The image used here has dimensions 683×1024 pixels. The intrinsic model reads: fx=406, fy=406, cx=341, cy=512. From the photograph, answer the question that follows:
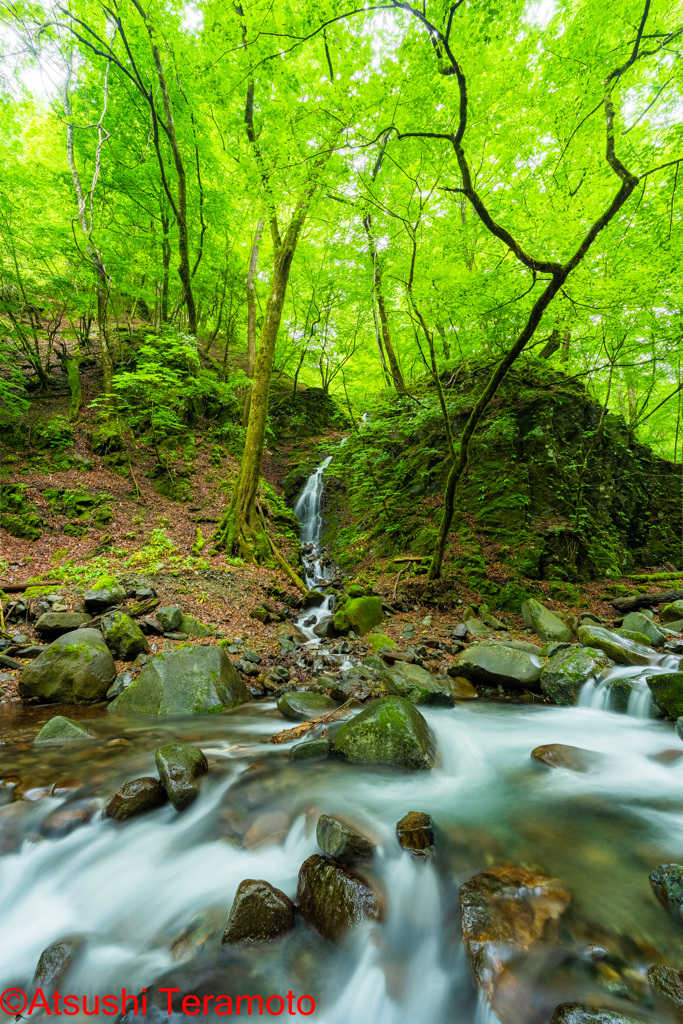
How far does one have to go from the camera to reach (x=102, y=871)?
9.39 ft

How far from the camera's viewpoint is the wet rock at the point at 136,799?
314 cm

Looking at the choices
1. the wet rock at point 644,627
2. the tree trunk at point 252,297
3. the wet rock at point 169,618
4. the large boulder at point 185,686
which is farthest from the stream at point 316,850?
the tree trunk at point 252,297

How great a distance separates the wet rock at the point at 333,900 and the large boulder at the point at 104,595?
4.93 meters

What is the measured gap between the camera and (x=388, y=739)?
3.90 metres

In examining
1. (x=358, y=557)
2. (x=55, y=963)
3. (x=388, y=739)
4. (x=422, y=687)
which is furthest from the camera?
(x=358, y=557)

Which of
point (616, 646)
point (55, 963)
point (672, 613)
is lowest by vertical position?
point (55, 963)

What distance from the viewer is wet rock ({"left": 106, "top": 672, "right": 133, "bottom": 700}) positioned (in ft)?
16.2

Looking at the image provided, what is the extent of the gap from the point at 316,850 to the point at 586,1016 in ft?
5.53

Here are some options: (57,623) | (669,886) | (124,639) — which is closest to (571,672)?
(669,886)

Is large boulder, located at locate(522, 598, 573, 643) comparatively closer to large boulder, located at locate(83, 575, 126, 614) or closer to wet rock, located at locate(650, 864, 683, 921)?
wet rock, located at locate(650, 864, 683, 921)

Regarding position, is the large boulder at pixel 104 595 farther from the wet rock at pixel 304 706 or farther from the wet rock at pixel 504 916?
the wet rock at pixel 504 916

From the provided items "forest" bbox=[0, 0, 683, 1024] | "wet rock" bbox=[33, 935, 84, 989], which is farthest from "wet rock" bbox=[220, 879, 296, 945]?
"wet rock" bbox=[33, 935, 84, 989]

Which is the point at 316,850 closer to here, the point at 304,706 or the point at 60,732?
the point at 304,706

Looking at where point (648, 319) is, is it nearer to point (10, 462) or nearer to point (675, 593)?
point (675, 593)
